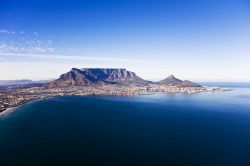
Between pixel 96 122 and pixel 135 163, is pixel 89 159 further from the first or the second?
pixel 96 122

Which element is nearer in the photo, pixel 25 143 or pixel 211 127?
pixel 25 143

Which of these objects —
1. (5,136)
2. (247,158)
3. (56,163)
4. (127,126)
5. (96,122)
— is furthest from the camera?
(96,122)

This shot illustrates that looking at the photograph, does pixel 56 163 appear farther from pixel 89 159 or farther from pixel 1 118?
pixel 1 118

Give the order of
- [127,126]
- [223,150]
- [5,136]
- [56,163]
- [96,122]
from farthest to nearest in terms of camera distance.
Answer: [96,122] → [127,126] → [5,136] → [223,150] → [56,163]

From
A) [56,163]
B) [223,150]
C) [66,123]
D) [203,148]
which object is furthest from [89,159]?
[66,123]

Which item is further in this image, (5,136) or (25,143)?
(5,136)

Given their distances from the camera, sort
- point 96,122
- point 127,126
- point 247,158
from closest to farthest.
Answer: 1. point 247,158
2. point 127,126
3. point 96,122

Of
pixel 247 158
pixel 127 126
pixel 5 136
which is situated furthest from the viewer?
pixel 127 126

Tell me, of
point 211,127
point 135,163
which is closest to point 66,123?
point 135,163
